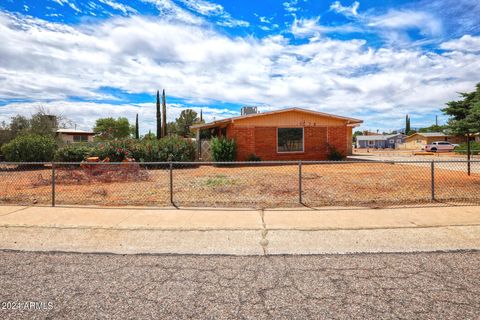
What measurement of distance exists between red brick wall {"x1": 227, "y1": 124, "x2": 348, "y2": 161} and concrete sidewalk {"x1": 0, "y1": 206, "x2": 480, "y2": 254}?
1309 cm

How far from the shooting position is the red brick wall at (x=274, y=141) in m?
19.5

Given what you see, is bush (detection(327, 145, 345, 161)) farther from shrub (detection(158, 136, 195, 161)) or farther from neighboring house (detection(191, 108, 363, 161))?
shrub (detection(158, 136, 195, 161))

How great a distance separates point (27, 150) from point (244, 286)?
18.8 m

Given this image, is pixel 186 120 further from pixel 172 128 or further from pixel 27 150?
pixel 27 150

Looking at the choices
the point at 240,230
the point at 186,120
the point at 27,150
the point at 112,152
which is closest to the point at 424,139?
the point at 186,120

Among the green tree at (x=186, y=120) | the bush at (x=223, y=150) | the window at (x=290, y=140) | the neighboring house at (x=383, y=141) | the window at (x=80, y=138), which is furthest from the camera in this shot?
the neighboring house at (x=383, y=141)

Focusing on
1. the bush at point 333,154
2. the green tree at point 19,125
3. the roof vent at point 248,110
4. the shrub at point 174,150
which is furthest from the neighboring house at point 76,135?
the bush at point 333,154

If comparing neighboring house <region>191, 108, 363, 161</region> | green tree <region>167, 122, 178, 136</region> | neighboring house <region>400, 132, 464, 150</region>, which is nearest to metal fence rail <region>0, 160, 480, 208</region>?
neighboring house <region>191, 108, 363, 161</region>

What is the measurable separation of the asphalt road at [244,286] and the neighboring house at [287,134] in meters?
15.6

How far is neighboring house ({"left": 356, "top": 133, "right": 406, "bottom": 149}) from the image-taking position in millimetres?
74625

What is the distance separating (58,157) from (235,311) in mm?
18831

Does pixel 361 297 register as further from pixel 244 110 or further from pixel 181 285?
pixel 244 110

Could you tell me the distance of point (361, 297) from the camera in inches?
118

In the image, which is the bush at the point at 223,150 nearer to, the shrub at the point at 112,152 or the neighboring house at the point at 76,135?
the shrub at the point at 112,152
